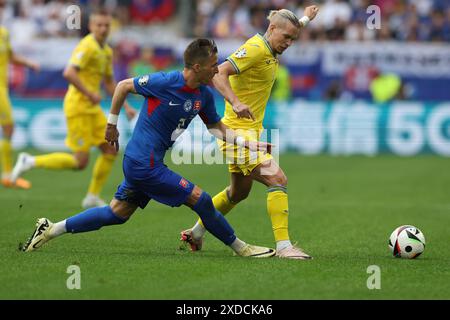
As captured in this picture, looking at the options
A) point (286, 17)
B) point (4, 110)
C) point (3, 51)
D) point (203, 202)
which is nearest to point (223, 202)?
point (203, 202)

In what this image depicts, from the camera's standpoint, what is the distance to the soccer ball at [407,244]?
8750 mm

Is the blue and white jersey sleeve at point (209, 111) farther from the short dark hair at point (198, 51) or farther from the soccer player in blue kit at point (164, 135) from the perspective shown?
the short dark hair at point (198, 51)

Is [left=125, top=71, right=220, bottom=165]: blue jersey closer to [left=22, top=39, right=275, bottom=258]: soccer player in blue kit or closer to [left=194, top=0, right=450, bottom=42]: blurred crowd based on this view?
[left=22, top=39, right=275, bottom=258]: soccer player in blue kit

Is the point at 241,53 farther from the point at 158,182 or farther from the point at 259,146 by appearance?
the point at 158,182

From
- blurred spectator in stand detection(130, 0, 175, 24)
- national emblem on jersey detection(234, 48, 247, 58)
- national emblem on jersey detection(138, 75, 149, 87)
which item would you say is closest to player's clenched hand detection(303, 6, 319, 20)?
national emblem on jersey detection(234, 48, 247, 58)

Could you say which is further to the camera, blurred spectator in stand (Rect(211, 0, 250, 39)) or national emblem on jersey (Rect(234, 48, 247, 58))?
blurred spectator in stand (Rect(211, 0, 250, 39))

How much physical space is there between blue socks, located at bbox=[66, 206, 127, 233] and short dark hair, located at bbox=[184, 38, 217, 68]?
1645 millimetres

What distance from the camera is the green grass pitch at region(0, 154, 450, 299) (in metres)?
7.01

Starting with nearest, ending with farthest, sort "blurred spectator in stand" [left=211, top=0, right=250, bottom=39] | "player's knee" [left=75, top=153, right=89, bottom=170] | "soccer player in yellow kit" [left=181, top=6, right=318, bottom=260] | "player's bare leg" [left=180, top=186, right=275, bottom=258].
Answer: "player's bare leg" [left=180, top=186, right=275, bottom=258], "soccer player in yellow kit" [left=181, top=6, right=318, bottom=260], "player's knee" [left=75, top=153, right=89, bottom=170], "blurred spectator in stand" [left=211, top=0, right=250, bottom=39]

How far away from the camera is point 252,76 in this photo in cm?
910

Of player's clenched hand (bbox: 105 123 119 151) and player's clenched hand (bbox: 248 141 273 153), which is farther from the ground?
player's clenched hand (bbox: 105 123 119 151)

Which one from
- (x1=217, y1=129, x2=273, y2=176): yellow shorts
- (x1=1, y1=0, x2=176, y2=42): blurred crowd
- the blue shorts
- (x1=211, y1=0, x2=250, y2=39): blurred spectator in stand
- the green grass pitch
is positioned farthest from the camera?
(x1=1, y1=0, x2=176, y2=42): blurred crowd

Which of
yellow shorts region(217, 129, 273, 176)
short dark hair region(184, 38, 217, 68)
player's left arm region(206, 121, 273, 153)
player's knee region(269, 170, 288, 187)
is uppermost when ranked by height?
short dark hair region(184, 38, 217, 68)
